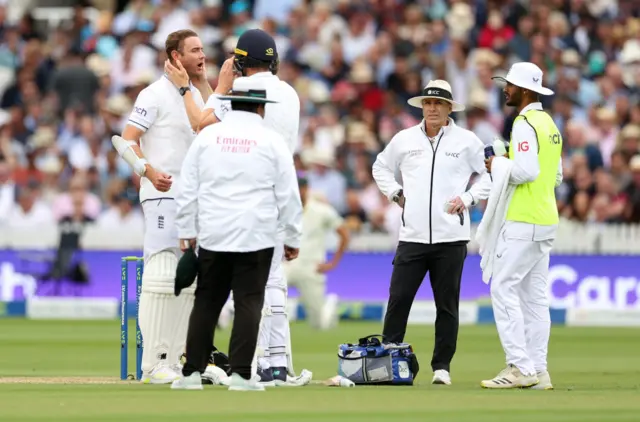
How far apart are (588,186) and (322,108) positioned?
423cm

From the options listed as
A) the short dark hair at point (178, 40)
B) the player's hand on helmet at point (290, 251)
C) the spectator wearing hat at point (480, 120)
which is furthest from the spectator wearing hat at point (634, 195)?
the player's hand on helmet at point (290, 251)

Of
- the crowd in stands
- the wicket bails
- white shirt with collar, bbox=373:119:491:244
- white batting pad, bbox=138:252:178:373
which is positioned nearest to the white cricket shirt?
the crowd in stands

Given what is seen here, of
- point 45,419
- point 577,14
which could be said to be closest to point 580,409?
point 45,419

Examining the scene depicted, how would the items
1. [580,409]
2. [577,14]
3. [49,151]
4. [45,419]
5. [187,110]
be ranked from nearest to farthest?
[45,419]
[580,409]
[187,110]
[49,151]
[577,14]

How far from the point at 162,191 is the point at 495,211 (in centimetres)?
231

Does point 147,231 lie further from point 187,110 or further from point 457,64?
point 457,64

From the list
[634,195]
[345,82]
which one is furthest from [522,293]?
[345,82]

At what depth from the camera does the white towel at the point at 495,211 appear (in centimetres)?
1102

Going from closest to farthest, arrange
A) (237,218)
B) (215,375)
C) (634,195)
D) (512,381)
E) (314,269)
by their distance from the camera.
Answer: (237,218) → (215,375) → (512,381) → (314,269) → (634,195)

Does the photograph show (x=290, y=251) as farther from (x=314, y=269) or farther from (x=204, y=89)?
(x=314, y=269)

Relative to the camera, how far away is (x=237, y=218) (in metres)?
9.74

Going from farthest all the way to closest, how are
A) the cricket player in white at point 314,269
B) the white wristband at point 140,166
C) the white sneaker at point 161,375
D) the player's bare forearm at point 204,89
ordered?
the cricket player in white at point 314,269
the player's bare forearm at point 204,89
the white wristband at point 140,166
the white sneaker at point 161,375

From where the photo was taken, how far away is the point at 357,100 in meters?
24.0

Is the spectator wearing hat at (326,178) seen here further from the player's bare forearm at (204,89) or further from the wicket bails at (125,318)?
the wicket bails at (125,318)
